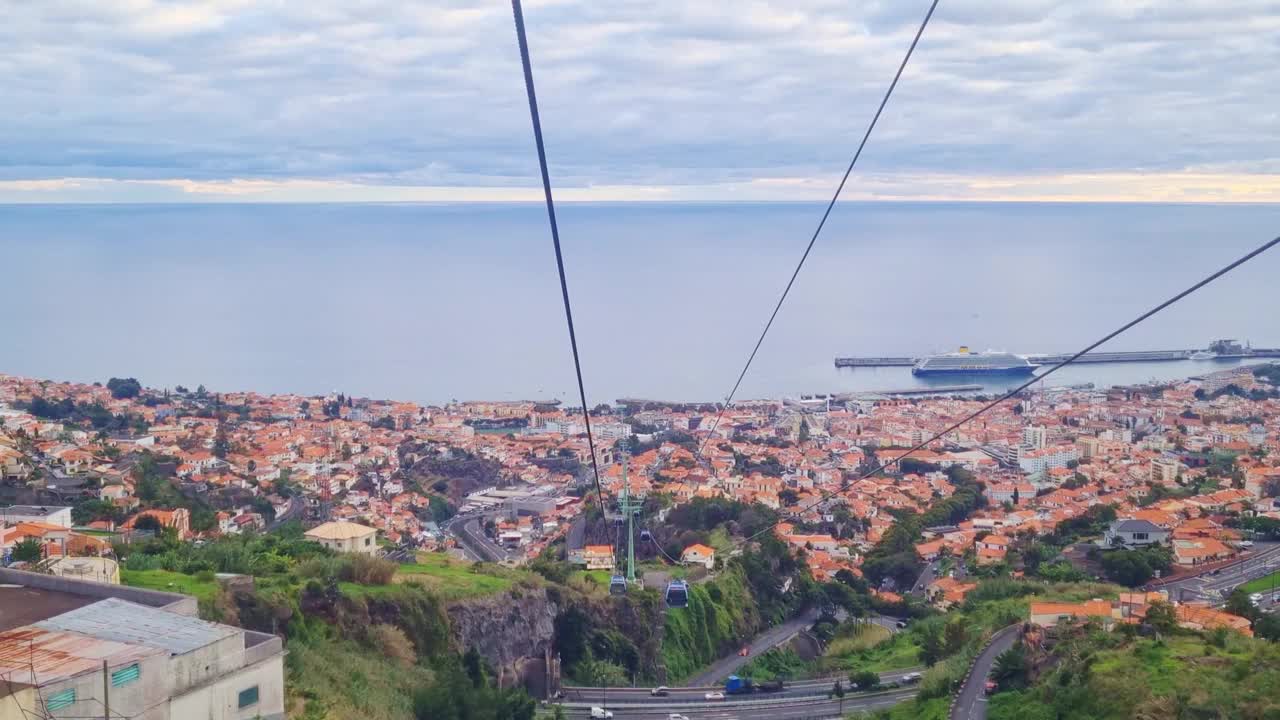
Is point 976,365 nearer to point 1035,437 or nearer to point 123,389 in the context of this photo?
point 1035,437

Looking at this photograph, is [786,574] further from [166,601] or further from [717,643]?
[166,601]

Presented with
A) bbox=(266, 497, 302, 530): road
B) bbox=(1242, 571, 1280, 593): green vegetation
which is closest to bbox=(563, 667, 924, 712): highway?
bbox=(1242, 571, 1280, 593): green vegetation

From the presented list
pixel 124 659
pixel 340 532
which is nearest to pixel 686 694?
pixel 340 532

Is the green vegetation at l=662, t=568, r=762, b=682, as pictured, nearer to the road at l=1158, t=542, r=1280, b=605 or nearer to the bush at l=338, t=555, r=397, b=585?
the bush at l=338, t=555, r=397, b=585

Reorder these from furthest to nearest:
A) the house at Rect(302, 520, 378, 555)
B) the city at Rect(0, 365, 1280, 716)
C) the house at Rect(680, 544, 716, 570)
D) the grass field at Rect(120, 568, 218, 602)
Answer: the house at Rect(680, 544, 716, 570)
the city at Rect(0, 365, 1280, 716)
the house at Rect(302, 520, 378, 555)
the grass field at Rect(120, 568, 218, 602)

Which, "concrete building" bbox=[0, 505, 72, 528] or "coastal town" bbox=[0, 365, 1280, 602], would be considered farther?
"coastal town" bbox=[0, 365, 1280, 602]

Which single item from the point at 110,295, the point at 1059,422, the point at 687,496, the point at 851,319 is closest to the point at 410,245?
the point at 110,295
